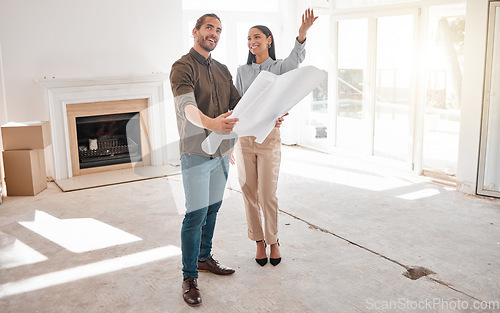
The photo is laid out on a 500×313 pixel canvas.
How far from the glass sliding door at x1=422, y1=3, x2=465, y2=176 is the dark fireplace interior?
3.39 m

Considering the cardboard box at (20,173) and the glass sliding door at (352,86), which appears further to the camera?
the glass sliding door at (352,86)

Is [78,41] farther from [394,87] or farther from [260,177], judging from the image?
[394,87]

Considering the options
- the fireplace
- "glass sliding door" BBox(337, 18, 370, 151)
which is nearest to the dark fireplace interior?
the fireplace

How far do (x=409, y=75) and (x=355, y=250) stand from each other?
2.87 metres

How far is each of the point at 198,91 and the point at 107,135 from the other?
12.1 feet

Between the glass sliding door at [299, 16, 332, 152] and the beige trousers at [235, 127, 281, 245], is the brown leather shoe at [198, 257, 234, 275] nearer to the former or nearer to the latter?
the beige trousers at [235, 127, 281, 245]

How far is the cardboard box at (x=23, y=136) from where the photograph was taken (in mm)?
4660

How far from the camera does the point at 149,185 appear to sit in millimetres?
4984

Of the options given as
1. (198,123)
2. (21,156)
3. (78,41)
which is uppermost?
(78,41)

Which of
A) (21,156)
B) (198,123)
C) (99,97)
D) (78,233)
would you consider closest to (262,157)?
(198,123)

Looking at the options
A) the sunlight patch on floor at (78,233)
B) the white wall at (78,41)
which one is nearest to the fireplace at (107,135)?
the white wall at (78,41)

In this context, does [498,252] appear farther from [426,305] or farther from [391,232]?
[426,305]

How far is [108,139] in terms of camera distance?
18.7 feet

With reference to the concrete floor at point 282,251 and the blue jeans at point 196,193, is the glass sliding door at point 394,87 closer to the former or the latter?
the concrete floor at point 282,251
